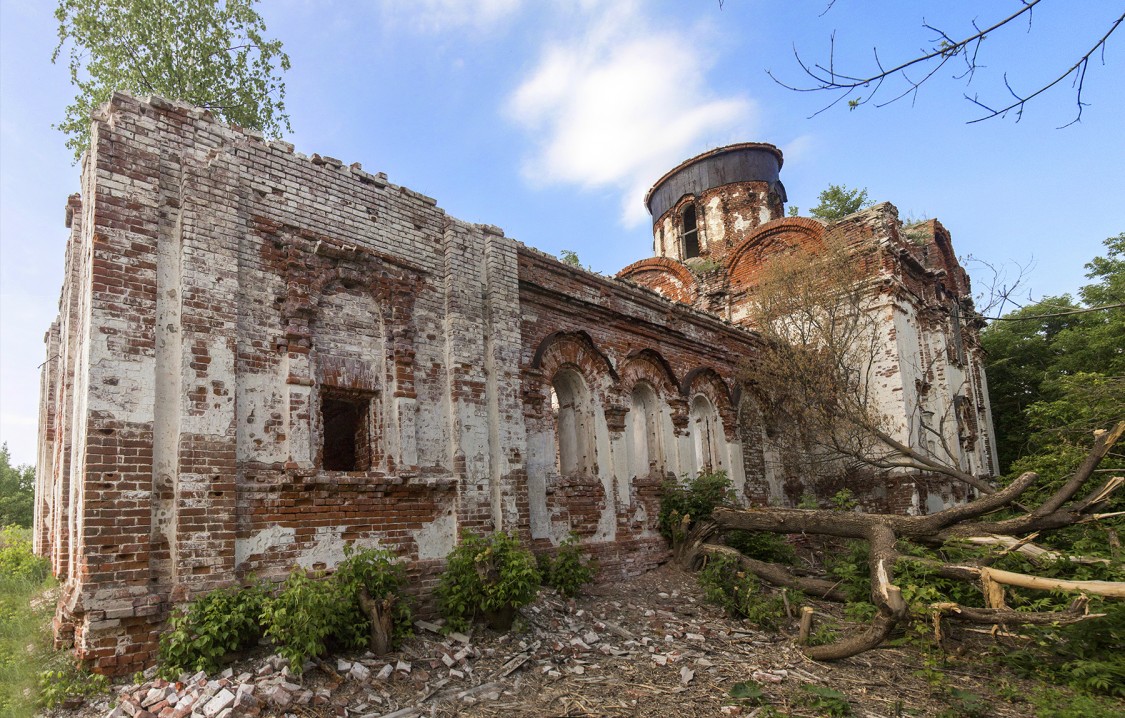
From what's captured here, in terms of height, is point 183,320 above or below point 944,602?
above

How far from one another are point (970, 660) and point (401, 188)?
7751mm

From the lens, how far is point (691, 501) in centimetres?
1058

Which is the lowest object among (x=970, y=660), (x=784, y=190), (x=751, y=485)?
(x=970, y=660)

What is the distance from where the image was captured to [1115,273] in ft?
68.3

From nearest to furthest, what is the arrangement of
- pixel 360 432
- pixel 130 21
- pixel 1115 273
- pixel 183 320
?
1. pixel 183 320
2. pixel 360 432
3. pixel 130 21
4. pixel 1115 273

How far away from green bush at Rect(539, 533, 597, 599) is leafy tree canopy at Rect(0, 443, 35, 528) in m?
21.0

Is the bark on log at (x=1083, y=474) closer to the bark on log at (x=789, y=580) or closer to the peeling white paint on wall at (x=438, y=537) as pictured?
the bark on log at (x=789, y=580)

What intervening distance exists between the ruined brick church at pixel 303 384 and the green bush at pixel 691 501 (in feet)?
0.84

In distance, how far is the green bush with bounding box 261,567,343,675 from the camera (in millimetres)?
5262

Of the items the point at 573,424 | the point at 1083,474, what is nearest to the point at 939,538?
the point at 1083,474

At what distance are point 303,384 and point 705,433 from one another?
27.2 ft

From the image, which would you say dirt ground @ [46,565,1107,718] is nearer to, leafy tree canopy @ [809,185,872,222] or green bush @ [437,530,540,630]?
green bush @ [437,530,540,630]

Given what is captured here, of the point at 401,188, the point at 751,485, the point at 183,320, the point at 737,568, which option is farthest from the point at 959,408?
Result: the point at 183,320

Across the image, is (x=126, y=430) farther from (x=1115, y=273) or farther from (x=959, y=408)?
(x=1115, y=273)
